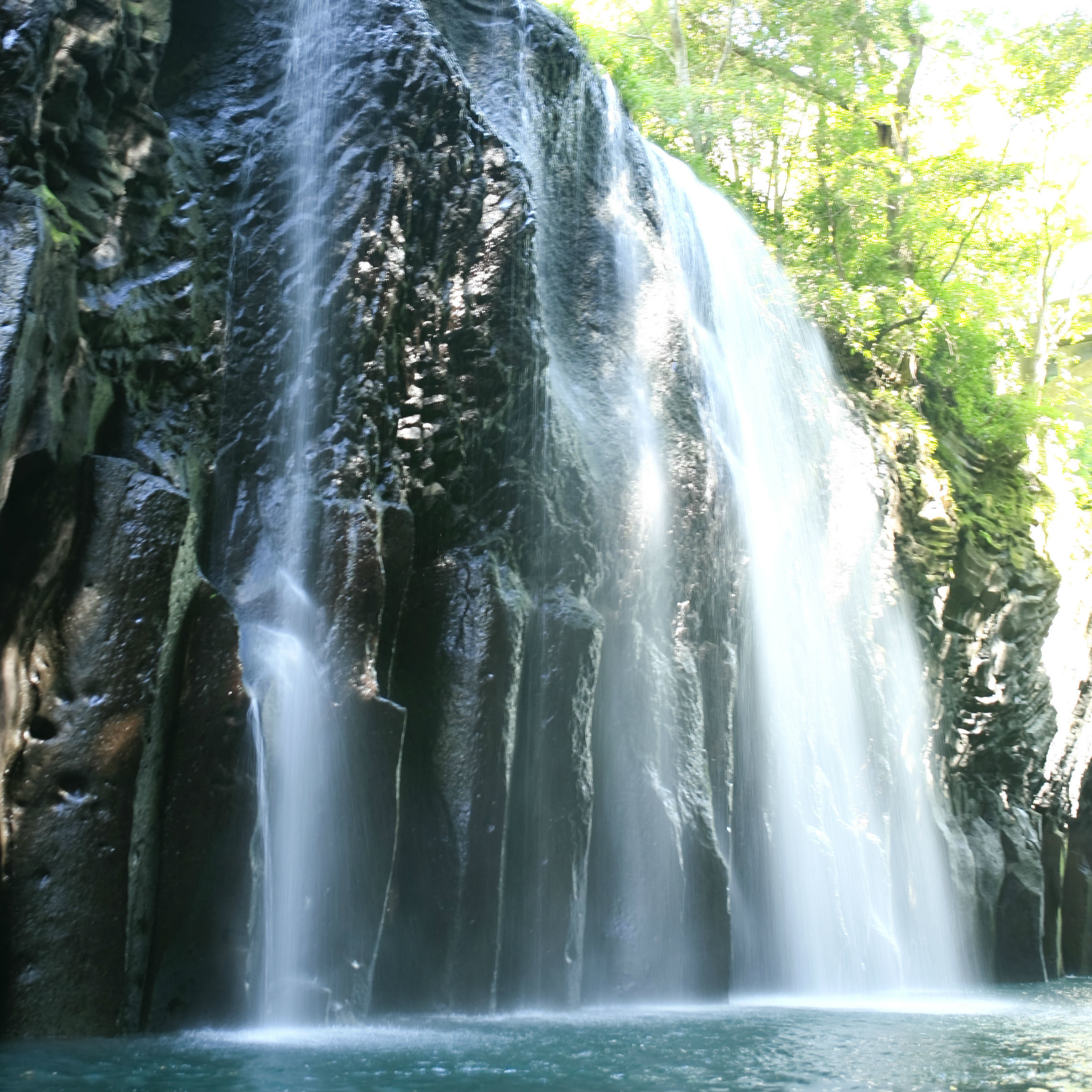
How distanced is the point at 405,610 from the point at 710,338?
617 centimetres

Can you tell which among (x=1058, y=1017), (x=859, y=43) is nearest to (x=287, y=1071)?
(x=1058, y=1017)

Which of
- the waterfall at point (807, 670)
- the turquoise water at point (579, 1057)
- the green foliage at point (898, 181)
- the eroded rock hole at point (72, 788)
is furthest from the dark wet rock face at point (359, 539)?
the green foliage at point (898, 181)

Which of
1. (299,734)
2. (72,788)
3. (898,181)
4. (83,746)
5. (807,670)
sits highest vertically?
(898,181)

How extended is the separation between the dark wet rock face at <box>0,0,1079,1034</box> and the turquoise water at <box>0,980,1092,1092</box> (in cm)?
61

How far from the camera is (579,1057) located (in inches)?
227

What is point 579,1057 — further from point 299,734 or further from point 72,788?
point 72,788

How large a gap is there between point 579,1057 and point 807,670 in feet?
26.0

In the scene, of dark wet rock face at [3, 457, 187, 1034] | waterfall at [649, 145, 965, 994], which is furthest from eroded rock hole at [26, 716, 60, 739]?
waterfall at [649, 145, 965, 994]

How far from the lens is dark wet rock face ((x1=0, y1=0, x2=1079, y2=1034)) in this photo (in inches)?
234

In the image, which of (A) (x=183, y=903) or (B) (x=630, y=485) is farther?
(B) (x=630, y=485)

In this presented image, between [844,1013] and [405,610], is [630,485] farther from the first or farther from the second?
[844,1013]

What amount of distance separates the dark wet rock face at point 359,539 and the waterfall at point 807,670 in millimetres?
912

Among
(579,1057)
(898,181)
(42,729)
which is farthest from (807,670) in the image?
(898,181)

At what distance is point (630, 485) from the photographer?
10.6 meters
